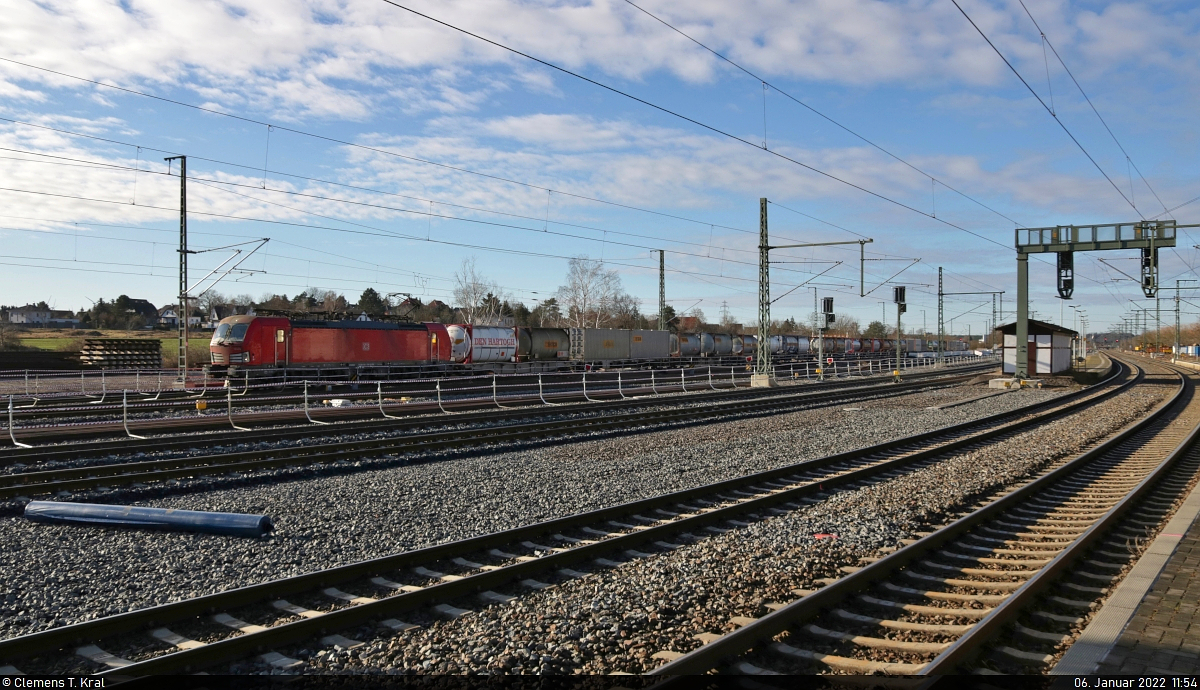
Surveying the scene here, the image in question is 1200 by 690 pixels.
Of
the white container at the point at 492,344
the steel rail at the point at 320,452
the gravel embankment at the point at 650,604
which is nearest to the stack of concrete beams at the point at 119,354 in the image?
the white container at the point at 492,344

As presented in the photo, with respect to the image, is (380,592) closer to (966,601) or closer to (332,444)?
(966,601)

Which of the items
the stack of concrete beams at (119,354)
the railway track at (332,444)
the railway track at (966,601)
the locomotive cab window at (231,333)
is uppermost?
the locomotive cab window at (231,333)

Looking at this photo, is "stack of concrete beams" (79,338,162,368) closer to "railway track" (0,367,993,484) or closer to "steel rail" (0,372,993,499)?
"railway track" (0,367,993,484)

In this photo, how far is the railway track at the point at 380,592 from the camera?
491 cm

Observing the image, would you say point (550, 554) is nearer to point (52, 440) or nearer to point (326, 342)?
point (52, 440)

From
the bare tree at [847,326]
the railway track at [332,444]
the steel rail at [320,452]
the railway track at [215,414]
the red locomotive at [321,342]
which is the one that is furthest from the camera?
the bare tree at [847,326]

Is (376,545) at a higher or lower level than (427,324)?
lower

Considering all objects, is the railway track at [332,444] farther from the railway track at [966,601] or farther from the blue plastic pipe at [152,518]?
the railway track at [966,601]

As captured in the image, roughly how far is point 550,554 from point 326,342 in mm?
28619

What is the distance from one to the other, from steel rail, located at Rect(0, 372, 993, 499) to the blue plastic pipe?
1.92 meters

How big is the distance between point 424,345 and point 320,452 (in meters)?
24.2

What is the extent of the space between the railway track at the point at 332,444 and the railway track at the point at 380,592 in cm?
662

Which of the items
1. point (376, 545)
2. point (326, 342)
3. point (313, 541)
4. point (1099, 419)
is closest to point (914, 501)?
point (376, 545)

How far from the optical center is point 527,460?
45.0 ft
